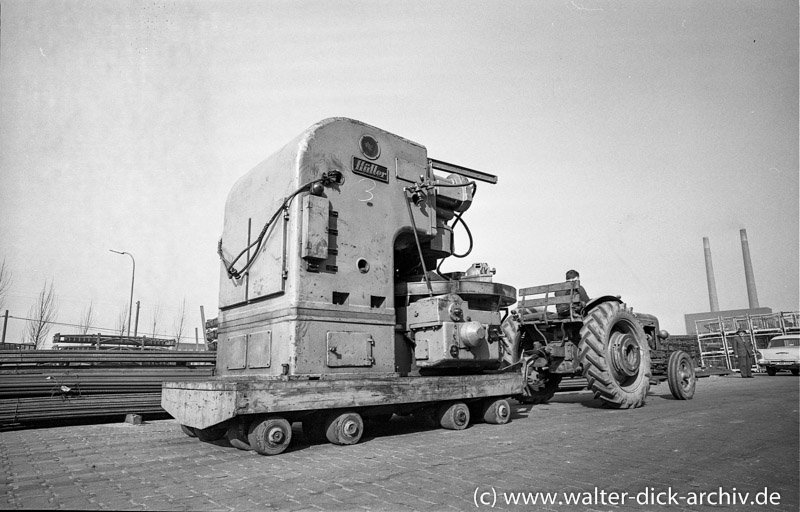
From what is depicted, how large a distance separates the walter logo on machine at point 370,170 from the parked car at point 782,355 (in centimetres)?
2110

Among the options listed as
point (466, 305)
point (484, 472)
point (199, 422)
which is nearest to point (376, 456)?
point (484, 472)

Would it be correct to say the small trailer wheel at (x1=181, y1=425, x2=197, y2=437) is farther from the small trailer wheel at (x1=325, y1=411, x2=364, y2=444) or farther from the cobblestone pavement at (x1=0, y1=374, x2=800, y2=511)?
the small trailer wheel at (x1=325, y1=411, x2=364, y2=444)

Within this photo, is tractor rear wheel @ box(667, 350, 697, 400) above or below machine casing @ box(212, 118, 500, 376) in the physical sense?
below

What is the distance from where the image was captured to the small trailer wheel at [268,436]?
16.7 ft

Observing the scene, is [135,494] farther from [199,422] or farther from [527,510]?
[527,510]

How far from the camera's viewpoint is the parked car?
807 inches

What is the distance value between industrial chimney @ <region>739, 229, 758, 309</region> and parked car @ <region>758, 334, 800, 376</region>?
33.7 m

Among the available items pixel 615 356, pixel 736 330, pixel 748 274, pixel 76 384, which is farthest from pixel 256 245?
pixel 748 274

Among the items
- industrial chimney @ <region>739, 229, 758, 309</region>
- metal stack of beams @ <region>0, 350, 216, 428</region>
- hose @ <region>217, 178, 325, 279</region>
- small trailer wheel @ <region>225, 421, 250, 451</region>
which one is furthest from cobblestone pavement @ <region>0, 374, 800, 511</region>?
industrial chimney @ <region>739, 229, 758, 309</region>

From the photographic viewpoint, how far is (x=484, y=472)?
4332 mm

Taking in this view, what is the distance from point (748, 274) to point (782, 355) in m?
36.3

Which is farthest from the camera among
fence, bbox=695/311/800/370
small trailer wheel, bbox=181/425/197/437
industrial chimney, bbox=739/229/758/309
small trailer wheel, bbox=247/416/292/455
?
industrial chimney, bbox=739/229/758/309

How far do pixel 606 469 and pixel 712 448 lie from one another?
1.70m

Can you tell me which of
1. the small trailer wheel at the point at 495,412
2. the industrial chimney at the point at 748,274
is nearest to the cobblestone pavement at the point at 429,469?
the small trailer wheel at the point at 495,412
